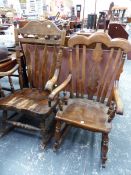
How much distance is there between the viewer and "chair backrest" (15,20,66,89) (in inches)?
67.5

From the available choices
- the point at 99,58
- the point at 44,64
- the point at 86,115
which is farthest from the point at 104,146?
the point at 44,64

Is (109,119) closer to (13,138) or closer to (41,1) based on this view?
(13,138)

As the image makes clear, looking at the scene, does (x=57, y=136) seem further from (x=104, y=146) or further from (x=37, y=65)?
(x=37, y=65)

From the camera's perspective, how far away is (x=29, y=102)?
5.49 ft

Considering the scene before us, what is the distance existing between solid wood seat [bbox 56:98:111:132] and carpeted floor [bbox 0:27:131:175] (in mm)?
381

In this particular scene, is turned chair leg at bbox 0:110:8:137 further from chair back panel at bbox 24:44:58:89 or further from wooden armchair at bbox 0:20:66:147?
chair back panel at bbox 24:44:58:89

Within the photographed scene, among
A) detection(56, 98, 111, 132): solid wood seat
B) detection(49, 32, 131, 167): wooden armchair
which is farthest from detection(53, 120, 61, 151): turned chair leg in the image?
detection(56, 98, 111, 132): solid wood seat

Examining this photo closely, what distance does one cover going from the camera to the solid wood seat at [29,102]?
60.5 inches

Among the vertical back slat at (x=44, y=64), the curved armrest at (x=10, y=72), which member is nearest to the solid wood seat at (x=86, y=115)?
the vertical back slat at (x=44, y=64)

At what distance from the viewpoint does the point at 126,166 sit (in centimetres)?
153

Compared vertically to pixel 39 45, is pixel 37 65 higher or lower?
lower

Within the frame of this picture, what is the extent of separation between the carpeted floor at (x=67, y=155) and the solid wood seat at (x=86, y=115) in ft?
1.25

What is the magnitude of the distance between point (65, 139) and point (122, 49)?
102 centimetres

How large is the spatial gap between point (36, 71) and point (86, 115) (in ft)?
2.39
